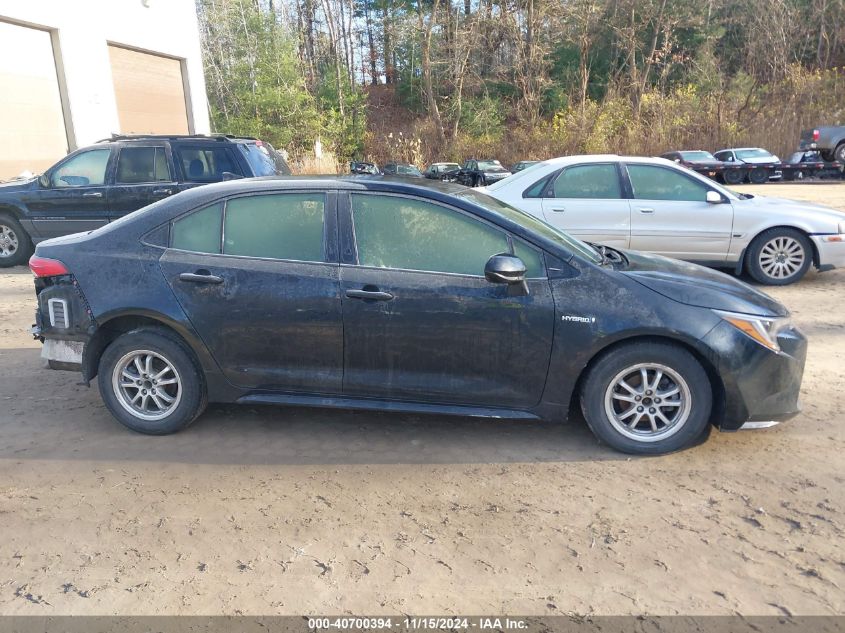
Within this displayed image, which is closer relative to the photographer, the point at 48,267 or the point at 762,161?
the point at 48,267

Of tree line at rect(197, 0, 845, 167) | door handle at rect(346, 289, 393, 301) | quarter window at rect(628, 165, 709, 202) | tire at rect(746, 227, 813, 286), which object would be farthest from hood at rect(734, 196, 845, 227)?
tree line at rect(197, 0, 845, 167)

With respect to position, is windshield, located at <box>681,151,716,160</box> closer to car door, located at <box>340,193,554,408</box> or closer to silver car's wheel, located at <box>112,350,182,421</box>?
car door, located at <box>340,193,554,408</box>

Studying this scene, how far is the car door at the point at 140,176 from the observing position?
992cm

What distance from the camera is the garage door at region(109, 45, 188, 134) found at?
19.1 meters

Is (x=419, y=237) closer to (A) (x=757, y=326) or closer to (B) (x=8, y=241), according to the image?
(A) (x=757, y=326)

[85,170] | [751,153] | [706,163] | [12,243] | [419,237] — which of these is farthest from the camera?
[751,153]

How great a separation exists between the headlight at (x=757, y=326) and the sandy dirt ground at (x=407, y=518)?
69 cm

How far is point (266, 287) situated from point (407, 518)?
1.68 metres

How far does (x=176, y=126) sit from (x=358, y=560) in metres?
21.3

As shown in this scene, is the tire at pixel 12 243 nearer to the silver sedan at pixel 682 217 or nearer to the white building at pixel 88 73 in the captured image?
the white building at pixel 88 73

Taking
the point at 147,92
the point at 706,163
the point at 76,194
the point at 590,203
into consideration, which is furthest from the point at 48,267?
the point at 706,163

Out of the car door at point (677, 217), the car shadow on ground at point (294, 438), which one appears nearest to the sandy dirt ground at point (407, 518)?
the car shadow on ground at point (294, 438)

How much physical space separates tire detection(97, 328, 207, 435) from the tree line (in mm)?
33881

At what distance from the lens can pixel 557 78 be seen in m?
41.8
